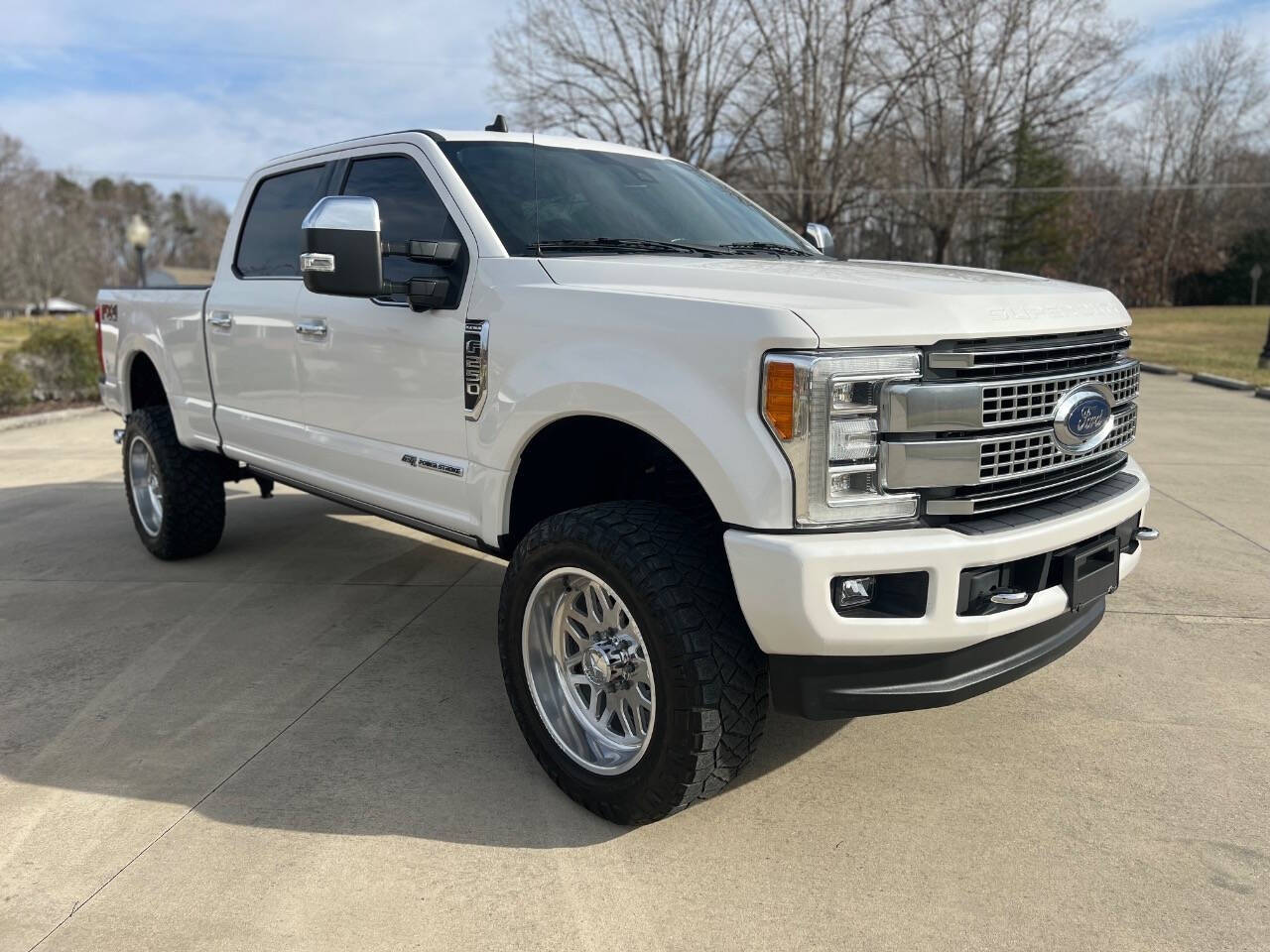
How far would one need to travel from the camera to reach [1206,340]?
93.1 feet

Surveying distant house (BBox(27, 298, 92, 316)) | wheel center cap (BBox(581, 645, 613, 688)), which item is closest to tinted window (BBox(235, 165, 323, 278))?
wheel center cap (BBox(581, 645, 613, 688))

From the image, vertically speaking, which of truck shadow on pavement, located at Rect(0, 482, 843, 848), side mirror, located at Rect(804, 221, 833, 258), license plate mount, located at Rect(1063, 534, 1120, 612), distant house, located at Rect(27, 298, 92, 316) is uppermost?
side mirror, located at Rect(804, 221, 833, 258)

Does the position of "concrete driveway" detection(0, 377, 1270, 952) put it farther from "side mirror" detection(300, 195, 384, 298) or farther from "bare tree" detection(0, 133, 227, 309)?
"bare tree" detection(0, 133, 227, 309)

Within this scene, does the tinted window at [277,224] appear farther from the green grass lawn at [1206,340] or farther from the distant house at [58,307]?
the distant house at [58,307]

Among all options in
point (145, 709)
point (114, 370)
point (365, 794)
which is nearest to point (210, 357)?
point (114, 370)

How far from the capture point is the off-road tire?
5.28 m

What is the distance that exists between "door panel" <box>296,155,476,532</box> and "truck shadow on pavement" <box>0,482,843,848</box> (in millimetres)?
731

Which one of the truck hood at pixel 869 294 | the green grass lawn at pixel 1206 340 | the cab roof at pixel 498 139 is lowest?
the green grass lawn at pixel 1206 340

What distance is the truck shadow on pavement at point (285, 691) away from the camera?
2.92 metres

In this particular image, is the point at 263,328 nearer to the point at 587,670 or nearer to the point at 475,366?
the point at 475,366

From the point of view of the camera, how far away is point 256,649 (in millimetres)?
4168

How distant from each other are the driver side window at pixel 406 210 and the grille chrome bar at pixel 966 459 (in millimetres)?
1611

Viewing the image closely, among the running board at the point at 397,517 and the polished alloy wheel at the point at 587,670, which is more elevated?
the running board at the point at 397,517

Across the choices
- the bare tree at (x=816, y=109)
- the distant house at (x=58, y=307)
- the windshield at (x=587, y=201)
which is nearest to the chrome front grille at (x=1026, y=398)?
the windshield at (x=587, y=201)
